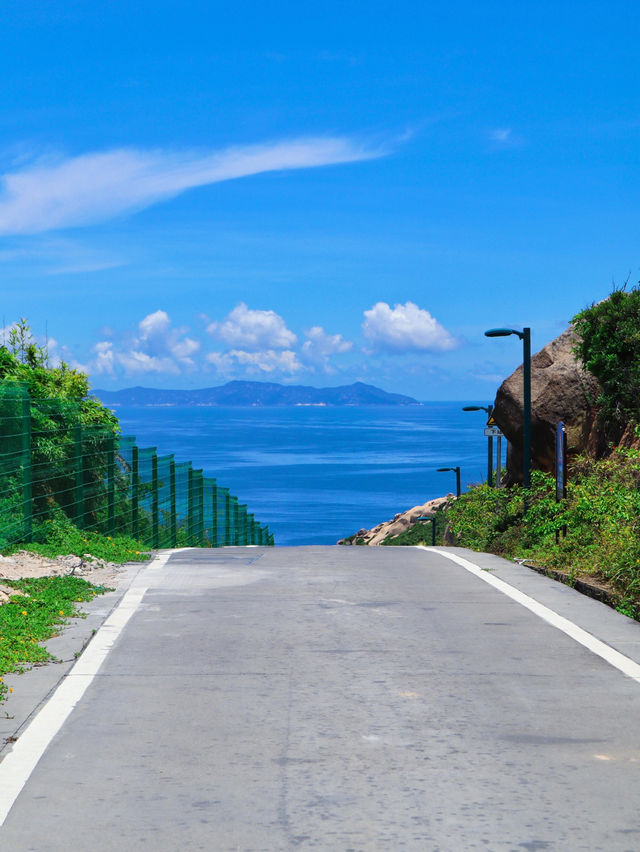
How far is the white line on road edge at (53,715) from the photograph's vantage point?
197 inches

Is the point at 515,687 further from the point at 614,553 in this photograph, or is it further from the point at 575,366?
the point at 575,366

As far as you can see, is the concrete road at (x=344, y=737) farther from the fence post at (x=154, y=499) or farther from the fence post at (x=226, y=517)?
the fence post at (x=226, y=517)

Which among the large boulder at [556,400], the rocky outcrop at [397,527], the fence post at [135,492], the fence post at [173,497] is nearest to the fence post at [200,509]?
the fence post at [173,497]

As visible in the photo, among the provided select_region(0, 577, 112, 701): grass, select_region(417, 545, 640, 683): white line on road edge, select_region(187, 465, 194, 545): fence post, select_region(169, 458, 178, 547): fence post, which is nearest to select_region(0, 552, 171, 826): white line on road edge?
select_region(0, 577, 112, 701): grass

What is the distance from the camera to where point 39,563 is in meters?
13.2

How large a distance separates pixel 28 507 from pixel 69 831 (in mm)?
11092

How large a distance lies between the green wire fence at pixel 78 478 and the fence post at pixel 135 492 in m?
0.02

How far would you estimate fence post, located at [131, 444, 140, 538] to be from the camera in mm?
19094

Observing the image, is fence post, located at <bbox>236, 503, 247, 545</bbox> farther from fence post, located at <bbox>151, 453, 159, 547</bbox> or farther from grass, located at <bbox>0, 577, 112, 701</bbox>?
grass, located at <bbox>0, 577, 112, 701</bbox>

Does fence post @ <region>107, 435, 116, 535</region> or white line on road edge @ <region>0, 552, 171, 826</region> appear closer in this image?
white line on road edge @ <region>0, 552, 171, 826</region>

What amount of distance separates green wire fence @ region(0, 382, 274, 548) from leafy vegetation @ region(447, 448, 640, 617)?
22.1ft

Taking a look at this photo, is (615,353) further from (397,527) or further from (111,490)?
(397,527)

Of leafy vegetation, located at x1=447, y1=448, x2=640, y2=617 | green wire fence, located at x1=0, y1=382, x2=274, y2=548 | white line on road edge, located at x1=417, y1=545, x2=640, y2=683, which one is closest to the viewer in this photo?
white line on road edge, located at x1=417, y1=545, x2=640, y2=683

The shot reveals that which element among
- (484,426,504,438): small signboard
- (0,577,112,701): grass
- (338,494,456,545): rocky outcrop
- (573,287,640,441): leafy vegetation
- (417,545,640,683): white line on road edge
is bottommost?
(338,494,456,545): rocky outcrop
